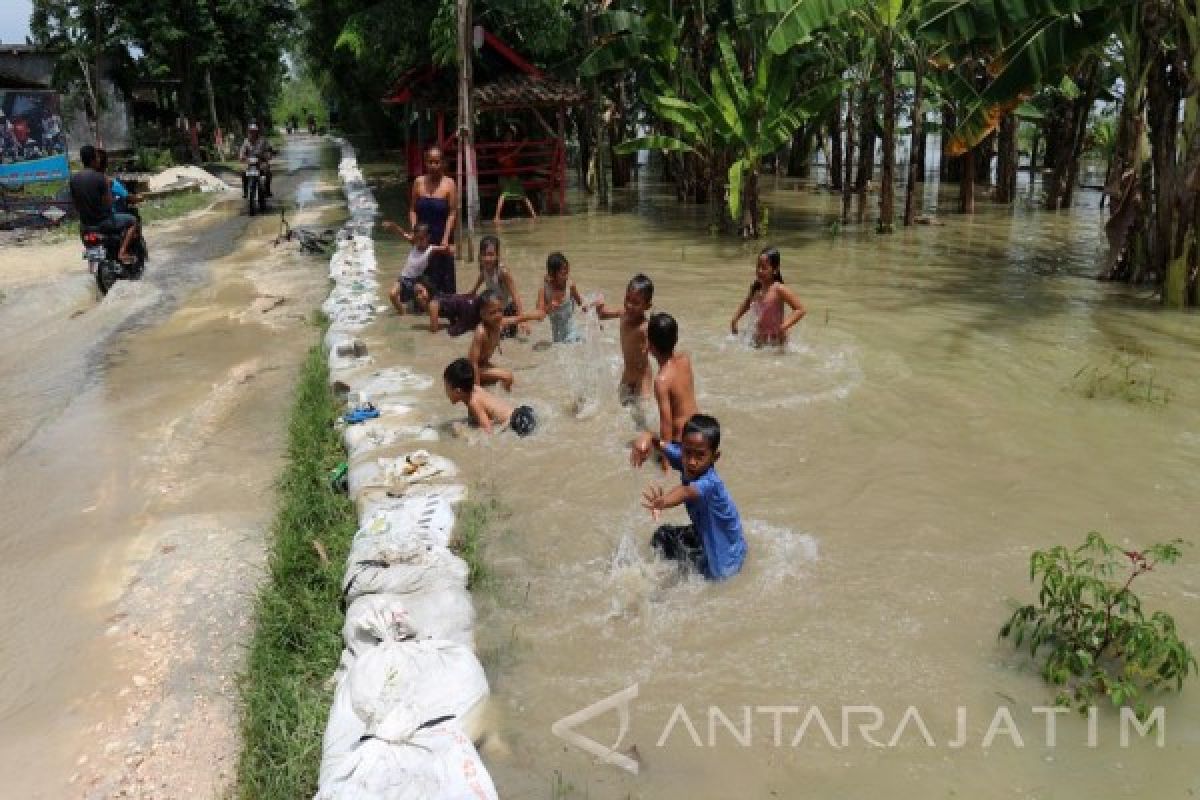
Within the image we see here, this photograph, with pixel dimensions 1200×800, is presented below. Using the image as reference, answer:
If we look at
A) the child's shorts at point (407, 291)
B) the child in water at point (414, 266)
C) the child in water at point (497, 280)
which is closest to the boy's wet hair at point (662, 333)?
the child in water at point (497, 280)

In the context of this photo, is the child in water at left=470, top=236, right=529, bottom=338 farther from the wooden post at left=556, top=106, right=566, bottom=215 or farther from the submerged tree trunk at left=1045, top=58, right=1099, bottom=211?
the submerged tree trunk at left=1045, top=58, right=1099, bottom=211

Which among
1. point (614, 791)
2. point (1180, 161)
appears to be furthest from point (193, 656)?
point (1180, 161)

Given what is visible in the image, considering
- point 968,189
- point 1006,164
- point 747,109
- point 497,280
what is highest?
point 747,109

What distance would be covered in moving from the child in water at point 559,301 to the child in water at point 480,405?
1.96 metres

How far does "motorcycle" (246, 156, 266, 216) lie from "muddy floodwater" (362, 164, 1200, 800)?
432 inches

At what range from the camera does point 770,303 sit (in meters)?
7.49

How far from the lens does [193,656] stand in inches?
151

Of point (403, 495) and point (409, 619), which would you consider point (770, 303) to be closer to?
point (403, 495)

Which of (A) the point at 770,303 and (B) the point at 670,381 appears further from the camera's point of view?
(A) the point at 770,303

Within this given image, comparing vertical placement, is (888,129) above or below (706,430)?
above

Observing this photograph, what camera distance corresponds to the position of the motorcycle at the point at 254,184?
1807cm

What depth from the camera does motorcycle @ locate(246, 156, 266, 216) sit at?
59.3ft

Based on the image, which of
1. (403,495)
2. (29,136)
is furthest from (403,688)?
(29,136)

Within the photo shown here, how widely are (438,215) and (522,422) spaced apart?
405 cm
